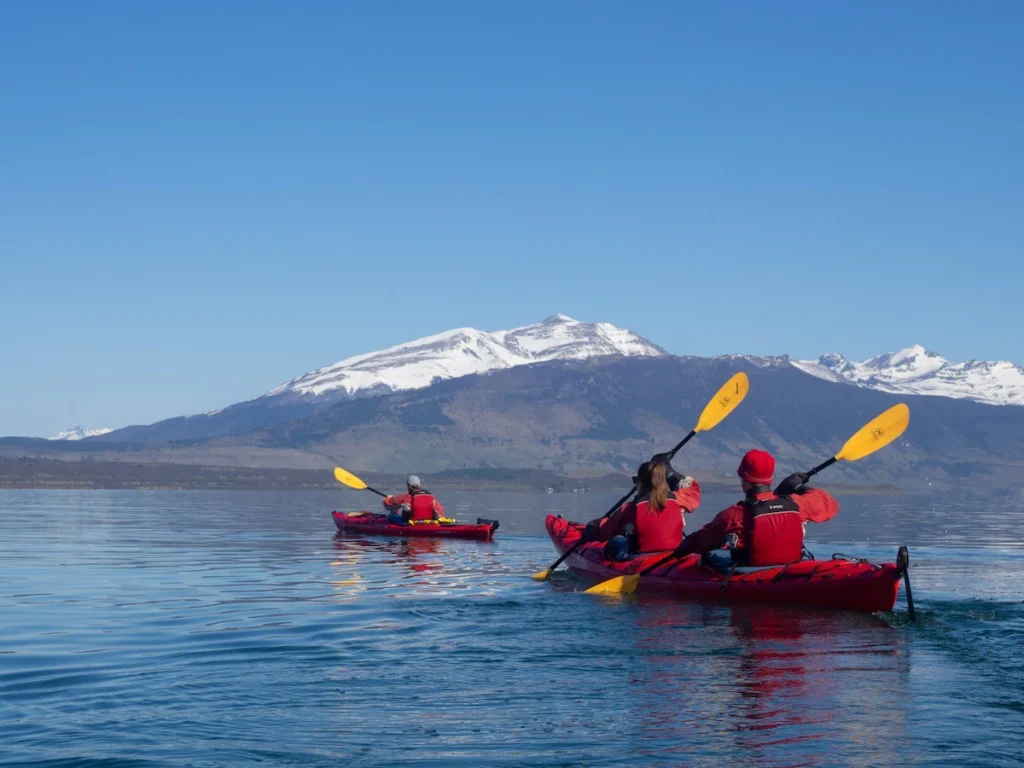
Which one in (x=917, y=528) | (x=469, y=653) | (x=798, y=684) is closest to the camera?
(x=798, y=684)

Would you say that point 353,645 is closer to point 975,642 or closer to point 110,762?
point 110,762

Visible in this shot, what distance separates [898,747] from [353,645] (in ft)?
26.1

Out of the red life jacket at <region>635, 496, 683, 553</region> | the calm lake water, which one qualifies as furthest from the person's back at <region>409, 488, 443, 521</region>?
the red life jacket at <region>635, 496, 683, 553</region>

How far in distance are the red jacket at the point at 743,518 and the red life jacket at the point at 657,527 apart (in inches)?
118

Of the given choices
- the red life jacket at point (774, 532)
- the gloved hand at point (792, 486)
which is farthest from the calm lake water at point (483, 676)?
the gloved hand at point (792, 486)

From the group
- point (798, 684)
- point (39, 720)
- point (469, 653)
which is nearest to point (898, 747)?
point (798, 684)

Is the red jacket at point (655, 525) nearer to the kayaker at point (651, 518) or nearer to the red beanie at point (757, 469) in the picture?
the kayaker at point (651, 518)

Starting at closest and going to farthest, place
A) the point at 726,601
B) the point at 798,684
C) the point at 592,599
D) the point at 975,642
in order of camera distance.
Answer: the point at 798,684 < the point at 975,642 < the point at 726,601 < the point at 592,599

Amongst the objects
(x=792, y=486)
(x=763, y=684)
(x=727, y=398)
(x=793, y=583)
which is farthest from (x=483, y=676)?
(x=727, y=398)

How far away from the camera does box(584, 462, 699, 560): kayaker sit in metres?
22.9

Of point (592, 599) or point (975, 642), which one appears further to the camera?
point (592, 599)

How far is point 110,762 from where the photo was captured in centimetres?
1020

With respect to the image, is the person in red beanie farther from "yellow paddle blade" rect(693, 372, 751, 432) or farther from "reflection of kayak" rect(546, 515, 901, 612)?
"yellow paddle blade" rect(693, 372, 751, 432)

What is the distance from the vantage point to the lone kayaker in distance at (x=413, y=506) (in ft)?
134
